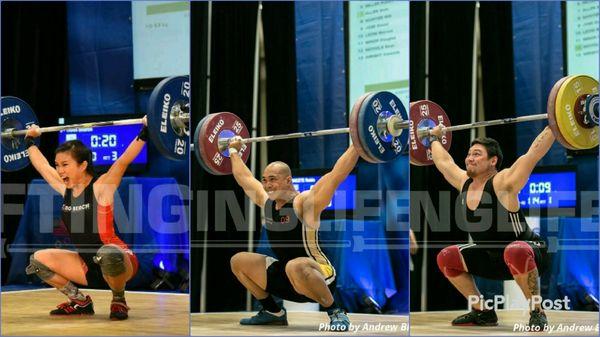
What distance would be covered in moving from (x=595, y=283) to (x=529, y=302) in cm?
47

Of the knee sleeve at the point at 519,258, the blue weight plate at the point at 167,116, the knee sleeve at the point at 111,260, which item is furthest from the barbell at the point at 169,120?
the knee sleeve at the point at 519,258

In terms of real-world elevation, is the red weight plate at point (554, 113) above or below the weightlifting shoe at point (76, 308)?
above

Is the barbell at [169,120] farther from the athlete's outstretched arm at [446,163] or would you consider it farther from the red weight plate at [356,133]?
the athlete's outstretched arm at [446,163]

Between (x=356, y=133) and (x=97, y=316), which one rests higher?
(x=356, y=133)

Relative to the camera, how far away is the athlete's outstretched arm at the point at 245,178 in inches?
183

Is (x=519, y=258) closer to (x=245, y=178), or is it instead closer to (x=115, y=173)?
(x=245, y=178)

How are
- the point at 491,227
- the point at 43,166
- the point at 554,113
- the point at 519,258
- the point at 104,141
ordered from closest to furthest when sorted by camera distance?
1. the point at 554,113
2. the point at 519,258
3. the point at 491,227
4. the point at 104,141
5. the point at 43,166

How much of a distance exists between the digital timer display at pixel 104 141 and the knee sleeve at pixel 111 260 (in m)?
0.48

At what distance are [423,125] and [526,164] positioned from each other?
0.60 metres

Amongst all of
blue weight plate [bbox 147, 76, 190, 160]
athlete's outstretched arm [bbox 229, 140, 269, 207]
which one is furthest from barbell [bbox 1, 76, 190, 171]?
athlete's outstretched arm [bbox 229, 140, 269, 207]

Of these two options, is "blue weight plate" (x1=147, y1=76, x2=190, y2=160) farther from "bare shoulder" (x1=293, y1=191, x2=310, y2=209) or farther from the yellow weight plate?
the yellow weight plate

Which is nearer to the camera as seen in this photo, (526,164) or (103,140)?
(526,164)

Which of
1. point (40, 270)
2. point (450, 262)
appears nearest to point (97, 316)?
point (40, 270)

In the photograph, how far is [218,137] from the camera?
4.62 metres
